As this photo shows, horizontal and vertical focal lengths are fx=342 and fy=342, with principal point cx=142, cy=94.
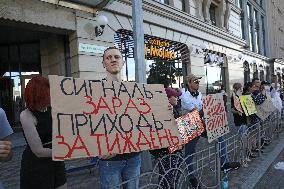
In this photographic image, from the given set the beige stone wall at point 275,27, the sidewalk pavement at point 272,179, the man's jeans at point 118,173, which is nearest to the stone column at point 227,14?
the beige stone wall at point 275,27

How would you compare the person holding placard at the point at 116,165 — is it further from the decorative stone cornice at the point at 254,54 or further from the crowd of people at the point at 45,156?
the decorative stone cornice at the point at 254,54

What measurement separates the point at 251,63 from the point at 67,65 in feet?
70.6

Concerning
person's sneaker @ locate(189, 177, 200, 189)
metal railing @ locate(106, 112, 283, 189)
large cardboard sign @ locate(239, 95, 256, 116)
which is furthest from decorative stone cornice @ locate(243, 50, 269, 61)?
person's sneaker @ locate(189, 177, 200, 189)

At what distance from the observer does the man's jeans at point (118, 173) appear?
9.45ft

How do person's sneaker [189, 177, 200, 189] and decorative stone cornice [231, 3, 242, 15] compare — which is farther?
decorative stone cornice [231, 3, 242, 15]

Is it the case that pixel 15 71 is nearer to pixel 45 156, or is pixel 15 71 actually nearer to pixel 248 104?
pixel 248 104

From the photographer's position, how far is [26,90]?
2.60 m

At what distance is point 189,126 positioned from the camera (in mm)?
4406

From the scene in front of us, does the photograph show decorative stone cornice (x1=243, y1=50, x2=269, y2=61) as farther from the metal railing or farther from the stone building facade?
the metal railing

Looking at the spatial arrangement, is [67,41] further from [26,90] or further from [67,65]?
[26,90]

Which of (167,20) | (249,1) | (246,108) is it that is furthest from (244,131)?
(249,1)

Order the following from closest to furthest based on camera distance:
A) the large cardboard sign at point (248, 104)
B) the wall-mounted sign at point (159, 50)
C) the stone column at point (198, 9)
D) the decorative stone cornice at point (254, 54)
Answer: the large cardboard sign at point (248, 104) → the wall-mounted sign at point (159, 50) → the stone column at point (198, 9) → the decorative stone cornice at point (254, 54)

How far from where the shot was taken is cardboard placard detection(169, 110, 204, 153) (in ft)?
13.8

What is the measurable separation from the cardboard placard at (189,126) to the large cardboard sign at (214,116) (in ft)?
0.49
